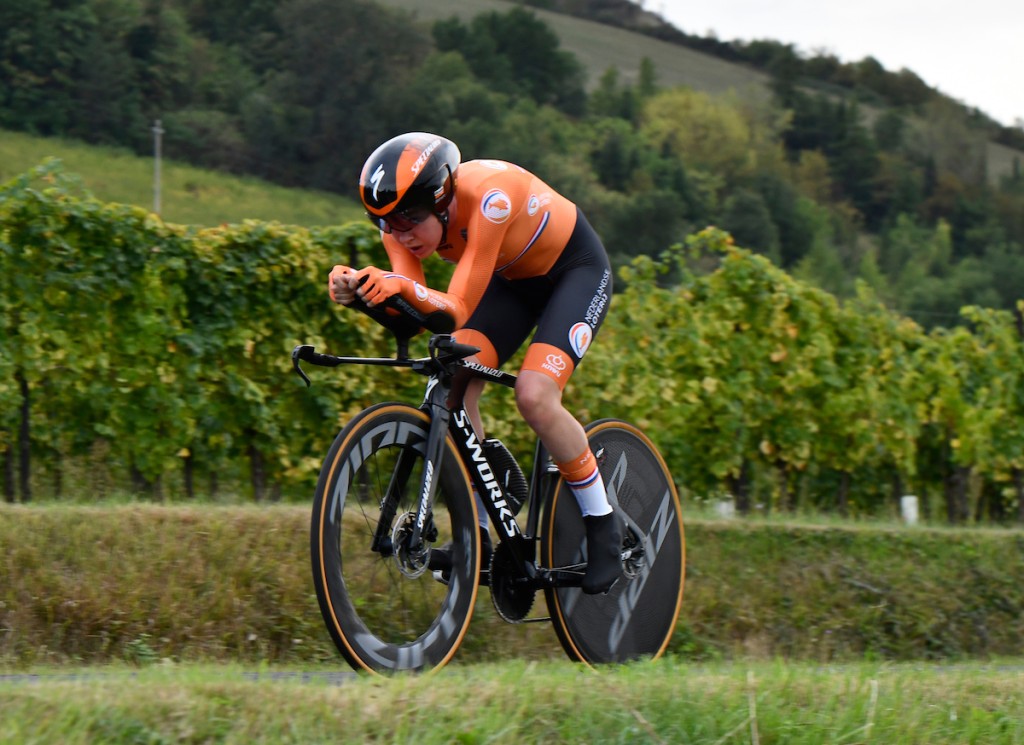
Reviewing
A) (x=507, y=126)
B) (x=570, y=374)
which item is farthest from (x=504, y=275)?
(x=507, y=126)

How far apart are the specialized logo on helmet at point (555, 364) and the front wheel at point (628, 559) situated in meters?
0.71

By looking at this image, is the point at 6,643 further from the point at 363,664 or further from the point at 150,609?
the point at 363,664

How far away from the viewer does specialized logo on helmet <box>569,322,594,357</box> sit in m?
5.26

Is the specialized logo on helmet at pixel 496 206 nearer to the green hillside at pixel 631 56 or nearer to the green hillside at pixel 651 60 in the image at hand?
the green hillside at pixel 651 60

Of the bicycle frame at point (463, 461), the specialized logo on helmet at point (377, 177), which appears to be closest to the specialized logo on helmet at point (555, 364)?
the bicycle frame at point (463, 461)

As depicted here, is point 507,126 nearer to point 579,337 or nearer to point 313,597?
point 313,597

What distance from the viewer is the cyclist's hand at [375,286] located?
4.39 meters

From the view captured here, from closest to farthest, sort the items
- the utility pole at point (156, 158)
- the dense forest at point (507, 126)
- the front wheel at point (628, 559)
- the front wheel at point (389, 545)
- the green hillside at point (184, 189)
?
the front wheel at point (389, 545) < the front wheel at point (628, 559) < the green hillside at point (184, 189) < the utility pole at point (156, 158) < the dense forest at point (507, 126)

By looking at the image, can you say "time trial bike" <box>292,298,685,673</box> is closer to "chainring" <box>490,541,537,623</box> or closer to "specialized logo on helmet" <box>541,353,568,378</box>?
"chainring" <box>490,541,537,623</box>

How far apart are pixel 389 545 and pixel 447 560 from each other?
1.06ft

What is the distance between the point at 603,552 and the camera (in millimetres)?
5555

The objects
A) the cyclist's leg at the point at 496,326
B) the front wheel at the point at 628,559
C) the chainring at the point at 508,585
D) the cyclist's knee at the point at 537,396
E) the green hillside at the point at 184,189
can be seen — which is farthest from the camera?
the green hillside at the point at 184,189

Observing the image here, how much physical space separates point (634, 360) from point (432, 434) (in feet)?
21.7

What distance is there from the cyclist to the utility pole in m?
54.4
